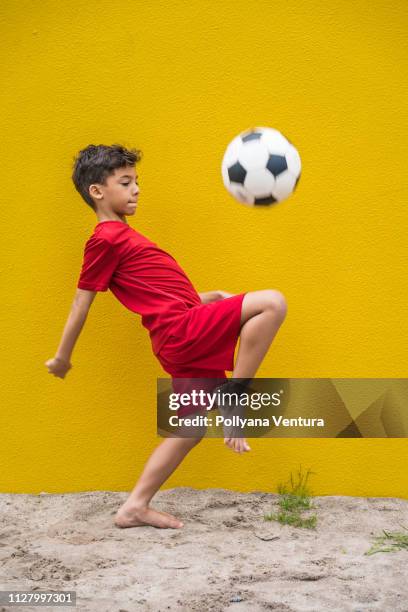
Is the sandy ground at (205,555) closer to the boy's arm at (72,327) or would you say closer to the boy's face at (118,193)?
the boy's arm at (72,327)

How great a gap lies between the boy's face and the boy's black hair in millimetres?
22

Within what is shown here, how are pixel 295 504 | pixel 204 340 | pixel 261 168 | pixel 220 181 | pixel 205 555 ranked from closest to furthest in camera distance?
pixel 205 555 → pixel 261 168 → pixel 204 340 → pixel 295 504 → pixel 220 181

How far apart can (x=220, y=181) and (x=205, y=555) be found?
1.54 m

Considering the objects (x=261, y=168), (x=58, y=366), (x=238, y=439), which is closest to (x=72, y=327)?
(x=58, y=366)

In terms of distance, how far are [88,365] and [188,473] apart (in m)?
0.65

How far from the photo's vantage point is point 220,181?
3.02 metres

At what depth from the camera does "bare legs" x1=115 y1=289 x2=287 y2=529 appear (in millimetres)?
2471

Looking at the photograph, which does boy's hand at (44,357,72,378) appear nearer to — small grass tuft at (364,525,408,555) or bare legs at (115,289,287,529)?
bare legs at (115,289,287,529)

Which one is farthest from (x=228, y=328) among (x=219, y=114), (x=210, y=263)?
(x=219, y=114)

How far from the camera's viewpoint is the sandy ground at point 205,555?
2008mm

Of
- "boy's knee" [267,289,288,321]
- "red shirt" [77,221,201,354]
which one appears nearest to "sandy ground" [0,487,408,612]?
"red shirt" [77,221,201,354]

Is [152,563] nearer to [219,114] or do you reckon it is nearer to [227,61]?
[219,114]

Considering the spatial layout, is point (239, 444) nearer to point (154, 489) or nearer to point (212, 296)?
point (154, 489)

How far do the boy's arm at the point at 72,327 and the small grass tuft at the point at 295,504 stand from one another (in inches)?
39.6
